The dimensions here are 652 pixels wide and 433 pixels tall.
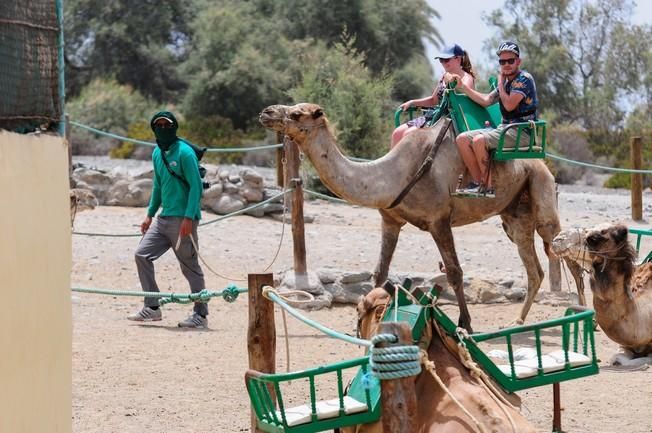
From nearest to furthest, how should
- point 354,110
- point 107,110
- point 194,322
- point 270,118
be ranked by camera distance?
1. point 270,118
2. point 194,322
3. point 354,110
4. point 107,110

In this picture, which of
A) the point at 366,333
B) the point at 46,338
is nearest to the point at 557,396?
the point at 366,333

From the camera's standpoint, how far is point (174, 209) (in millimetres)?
11539

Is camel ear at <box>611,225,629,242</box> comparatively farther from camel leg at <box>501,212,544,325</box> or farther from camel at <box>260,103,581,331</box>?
camel leg at <box>501,212,544,325</box>

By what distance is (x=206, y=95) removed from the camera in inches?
1652

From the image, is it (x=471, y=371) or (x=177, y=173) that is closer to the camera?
(x=471, y=371)

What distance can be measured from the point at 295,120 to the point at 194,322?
2581mm

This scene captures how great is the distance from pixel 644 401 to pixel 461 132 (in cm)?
313

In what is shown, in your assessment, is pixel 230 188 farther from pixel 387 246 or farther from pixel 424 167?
pixel 424 167

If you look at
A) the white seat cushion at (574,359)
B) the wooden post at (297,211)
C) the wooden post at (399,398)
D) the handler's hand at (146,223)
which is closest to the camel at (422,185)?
the wooden post at (297,211)

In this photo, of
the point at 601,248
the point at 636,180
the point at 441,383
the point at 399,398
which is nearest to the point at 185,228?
the point at 601,248

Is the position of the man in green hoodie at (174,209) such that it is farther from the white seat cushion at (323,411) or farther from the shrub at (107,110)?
the shrub at (107,110)

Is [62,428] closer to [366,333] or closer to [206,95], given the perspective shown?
[366,333]

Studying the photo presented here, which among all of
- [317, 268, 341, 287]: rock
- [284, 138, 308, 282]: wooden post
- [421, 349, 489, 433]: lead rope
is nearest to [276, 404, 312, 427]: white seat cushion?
[421, 349, 489, 433]: lead rope

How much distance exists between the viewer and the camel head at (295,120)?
979 cm
